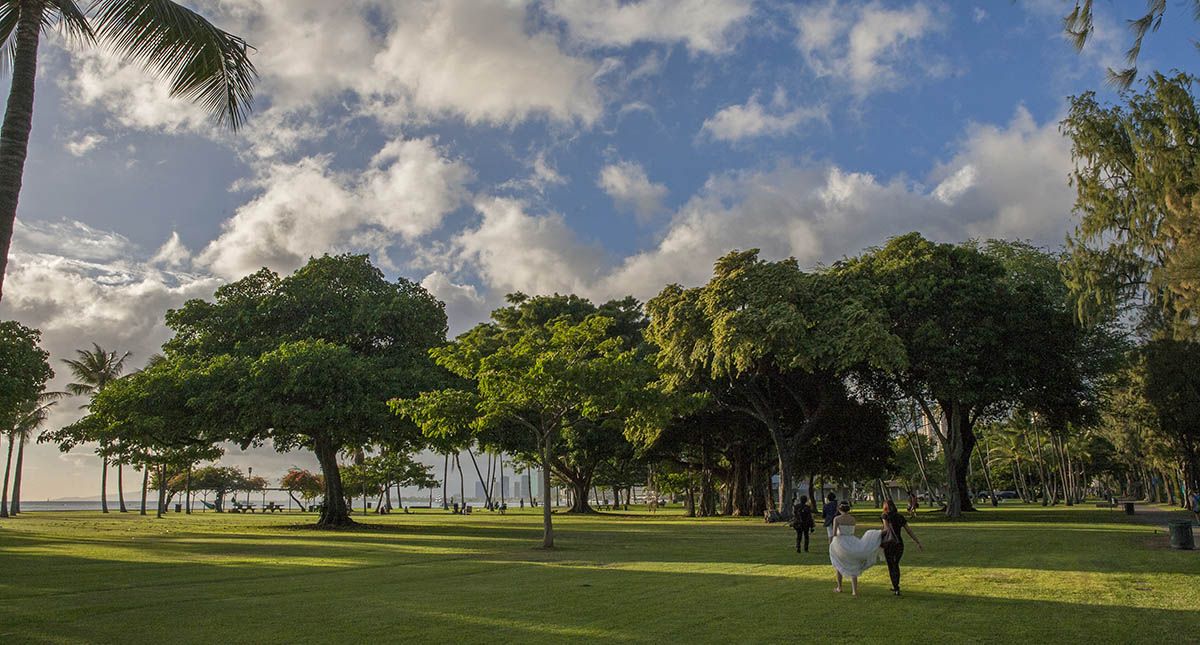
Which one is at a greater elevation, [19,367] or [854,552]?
[19,367]

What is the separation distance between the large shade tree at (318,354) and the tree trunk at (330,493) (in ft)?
0.17

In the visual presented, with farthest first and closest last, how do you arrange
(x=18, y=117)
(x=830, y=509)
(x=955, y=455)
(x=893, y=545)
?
1. (x=955, y=455)
2. (x=830, y=509)
3. (x=893, y=545)
4. (x=18, y=117)

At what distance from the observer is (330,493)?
131 ft

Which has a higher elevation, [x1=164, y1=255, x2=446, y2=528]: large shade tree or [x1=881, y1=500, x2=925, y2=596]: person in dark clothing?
[x1=164, y1=255, x2=446, y2=528]: large shade tree

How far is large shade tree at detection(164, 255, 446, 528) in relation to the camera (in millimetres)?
32688

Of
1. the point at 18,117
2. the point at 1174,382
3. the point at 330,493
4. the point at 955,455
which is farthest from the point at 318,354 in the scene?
the point at 1174,382

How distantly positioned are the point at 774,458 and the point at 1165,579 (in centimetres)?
4043

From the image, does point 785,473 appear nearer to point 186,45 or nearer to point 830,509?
point 830,509

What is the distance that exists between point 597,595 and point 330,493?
99.3 ft

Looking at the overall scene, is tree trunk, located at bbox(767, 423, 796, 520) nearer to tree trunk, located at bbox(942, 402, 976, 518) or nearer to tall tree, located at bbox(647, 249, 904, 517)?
tall tree, located at bbox(647, 249, 904, 517)

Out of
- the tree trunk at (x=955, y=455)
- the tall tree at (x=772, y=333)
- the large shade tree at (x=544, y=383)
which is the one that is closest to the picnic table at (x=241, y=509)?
the tall tree at (x=772, y=333)

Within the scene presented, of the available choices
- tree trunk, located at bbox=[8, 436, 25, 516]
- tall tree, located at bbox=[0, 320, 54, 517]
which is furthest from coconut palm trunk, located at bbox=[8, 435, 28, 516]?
tall tree, located at bbox=[0, 320, 54, 517]

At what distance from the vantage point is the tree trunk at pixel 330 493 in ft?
129

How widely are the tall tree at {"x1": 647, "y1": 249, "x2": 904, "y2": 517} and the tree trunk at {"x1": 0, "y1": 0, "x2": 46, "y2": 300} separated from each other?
26.9 meters
